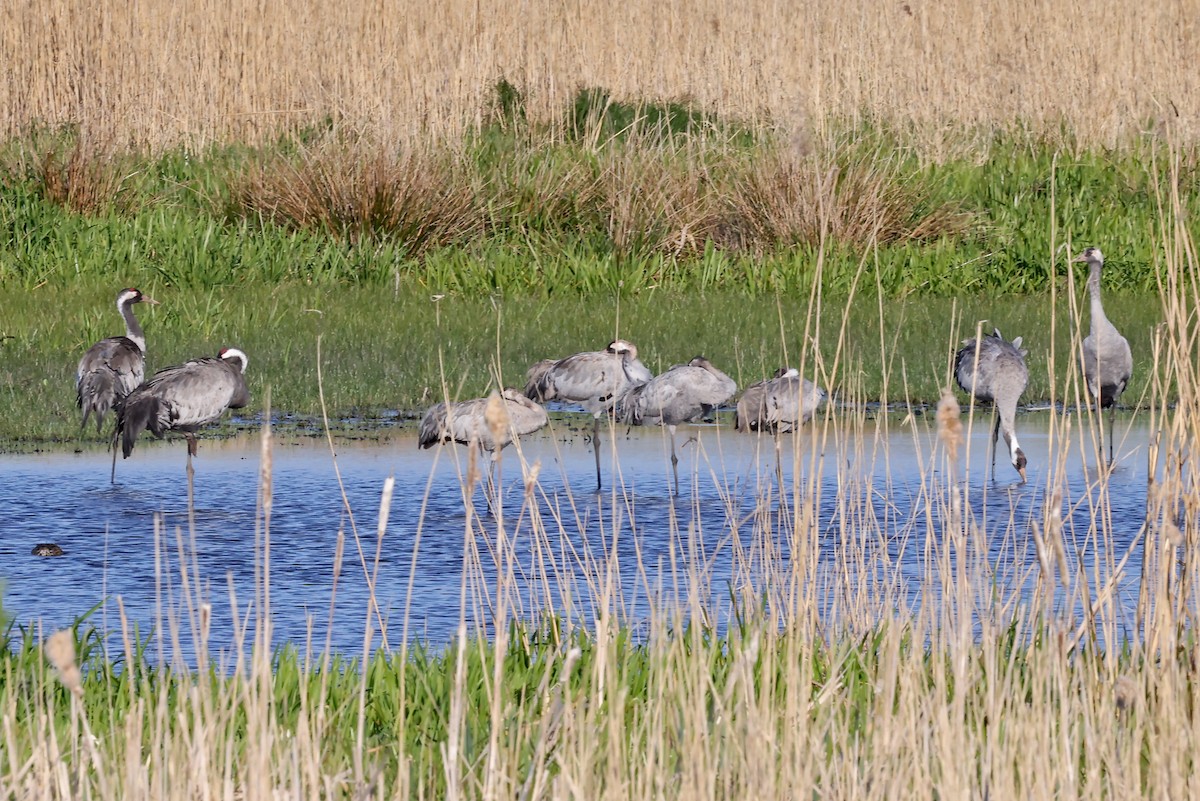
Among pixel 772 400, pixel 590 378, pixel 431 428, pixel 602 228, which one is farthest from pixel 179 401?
pixel 602 228

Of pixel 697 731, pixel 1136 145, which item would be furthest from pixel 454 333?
pixel 697 731

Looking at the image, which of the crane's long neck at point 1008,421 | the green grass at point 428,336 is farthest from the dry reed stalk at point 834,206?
the crane's long neck at point 1008,421

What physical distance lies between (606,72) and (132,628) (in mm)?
14704

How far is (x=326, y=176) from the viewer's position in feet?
51.1

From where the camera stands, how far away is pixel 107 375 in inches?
386

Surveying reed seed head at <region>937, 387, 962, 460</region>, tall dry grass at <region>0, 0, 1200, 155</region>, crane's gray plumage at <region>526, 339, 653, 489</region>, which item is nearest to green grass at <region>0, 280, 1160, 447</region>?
crane's gray plumage at <region>526, 339, 653, 489</region>

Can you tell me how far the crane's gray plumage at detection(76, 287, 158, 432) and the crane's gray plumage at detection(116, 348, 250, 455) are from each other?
11.1 inches

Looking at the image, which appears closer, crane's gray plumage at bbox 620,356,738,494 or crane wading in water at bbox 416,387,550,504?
crane wading in water at bbox 416,387,550,504

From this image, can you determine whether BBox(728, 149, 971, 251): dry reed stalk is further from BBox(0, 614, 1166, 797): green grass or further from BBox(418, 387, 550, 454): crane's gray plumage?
BBox(0, 614, 1166, 797): green grass

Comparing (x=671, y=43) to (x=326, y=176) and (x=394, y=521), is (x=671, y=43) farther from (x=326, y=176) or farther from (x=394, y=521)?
(x=394, y=521)

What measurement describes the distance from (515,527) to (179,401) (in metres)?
2.61

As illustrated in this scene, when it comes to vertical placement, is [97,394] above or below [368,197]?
below

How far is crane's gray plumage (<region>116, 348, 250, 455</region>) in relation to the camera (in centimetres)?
909

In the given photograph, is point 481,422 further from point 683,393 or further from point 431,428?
point 683,393
